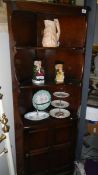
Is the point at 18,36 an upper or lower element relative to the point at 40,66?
upper

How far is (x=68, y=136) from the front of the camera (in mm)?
1757

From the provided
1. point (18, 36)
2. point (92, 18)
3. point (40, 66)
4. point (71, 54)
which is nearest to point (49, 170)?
point (40, 66)

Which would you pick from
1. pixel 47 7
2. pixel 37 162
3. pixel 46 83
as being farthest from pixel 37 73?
pixel 37 162

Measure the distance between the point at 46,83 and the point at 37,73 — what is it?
4.2 inches

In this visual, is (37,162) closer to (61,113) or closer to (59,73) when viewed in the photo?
(61,113)

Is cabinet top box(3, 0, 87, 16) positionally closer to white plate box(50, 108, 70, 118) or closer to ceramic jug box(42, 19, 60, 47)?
ceramic jug box(42, 19, 60, 47)

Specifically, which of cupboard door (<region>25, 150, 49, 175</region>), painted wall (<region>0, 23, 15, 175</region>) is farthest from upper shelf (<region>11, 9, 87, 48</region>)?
cupboard door (<region>25, 150, 49, 175</region>)

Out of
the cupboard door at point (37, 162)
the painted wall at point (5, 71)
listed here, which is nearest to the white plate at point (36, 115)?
the painted wall at point (5, 71)

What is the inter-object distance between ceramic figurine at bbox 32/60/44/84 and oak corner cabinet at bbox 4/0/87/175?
0.14 ft

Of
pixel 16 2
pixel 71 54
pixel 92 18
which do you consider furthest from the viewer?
pixel 71 54

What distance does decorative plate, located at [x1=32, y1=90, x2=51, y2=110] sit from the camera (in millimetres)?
1699

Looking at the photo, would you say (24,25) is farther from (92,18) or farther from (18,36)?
(92,18)

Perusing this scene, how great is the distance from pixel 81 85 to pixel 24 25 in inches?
25.8

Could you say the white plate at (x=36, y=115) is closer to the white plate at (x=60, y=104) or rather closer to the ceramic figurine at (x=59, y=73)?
the white plate at (x=60, y=104)
